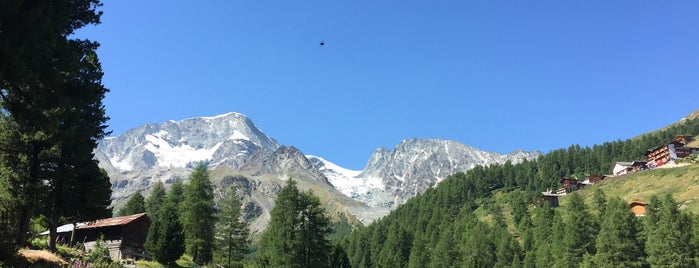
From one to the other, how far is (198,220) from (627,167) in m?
155

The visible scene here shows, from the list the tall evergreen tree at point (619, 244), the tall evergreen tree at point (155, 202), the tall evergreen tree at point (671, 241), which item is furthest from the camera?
the tall evergreen tree at point (155, 202)

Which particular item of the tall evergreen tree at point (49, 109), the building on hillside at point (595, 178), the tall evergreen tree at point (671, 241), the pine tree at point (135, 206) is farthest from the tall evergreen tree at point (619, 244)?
the building on hillside at point (595, 178)

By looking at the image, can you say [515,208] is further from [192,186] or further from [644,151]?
[192,186]

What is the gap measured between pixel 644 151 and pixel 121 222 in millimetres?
189674

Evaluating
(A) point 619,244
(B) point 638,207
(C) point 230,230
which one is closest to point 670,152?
(B) point 638,207

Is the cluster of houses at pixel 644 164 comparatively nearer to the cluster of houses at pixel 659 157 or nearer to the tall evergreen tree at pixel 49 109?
the cluster of houses at pixel 659 157

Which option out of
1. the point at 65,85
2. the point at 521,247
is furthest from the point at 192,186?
the point at 521,247

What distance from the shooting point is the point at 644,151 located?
599ft

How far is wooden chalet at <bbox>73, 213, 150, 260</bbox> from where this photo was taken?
1989 inches

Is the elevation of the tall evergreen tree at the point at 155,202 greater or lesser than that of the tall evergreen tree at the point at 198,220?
greater

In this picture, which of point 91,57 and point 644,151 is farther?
point 644,151

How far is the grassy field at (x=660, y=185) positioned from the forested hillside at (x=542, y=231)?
210 inches

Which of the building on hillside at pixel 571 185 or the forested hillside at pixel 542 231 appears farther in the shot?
the building on hillside at pixel 571 185

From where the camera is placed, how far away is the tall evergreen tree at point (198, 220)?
56188 millimetres
